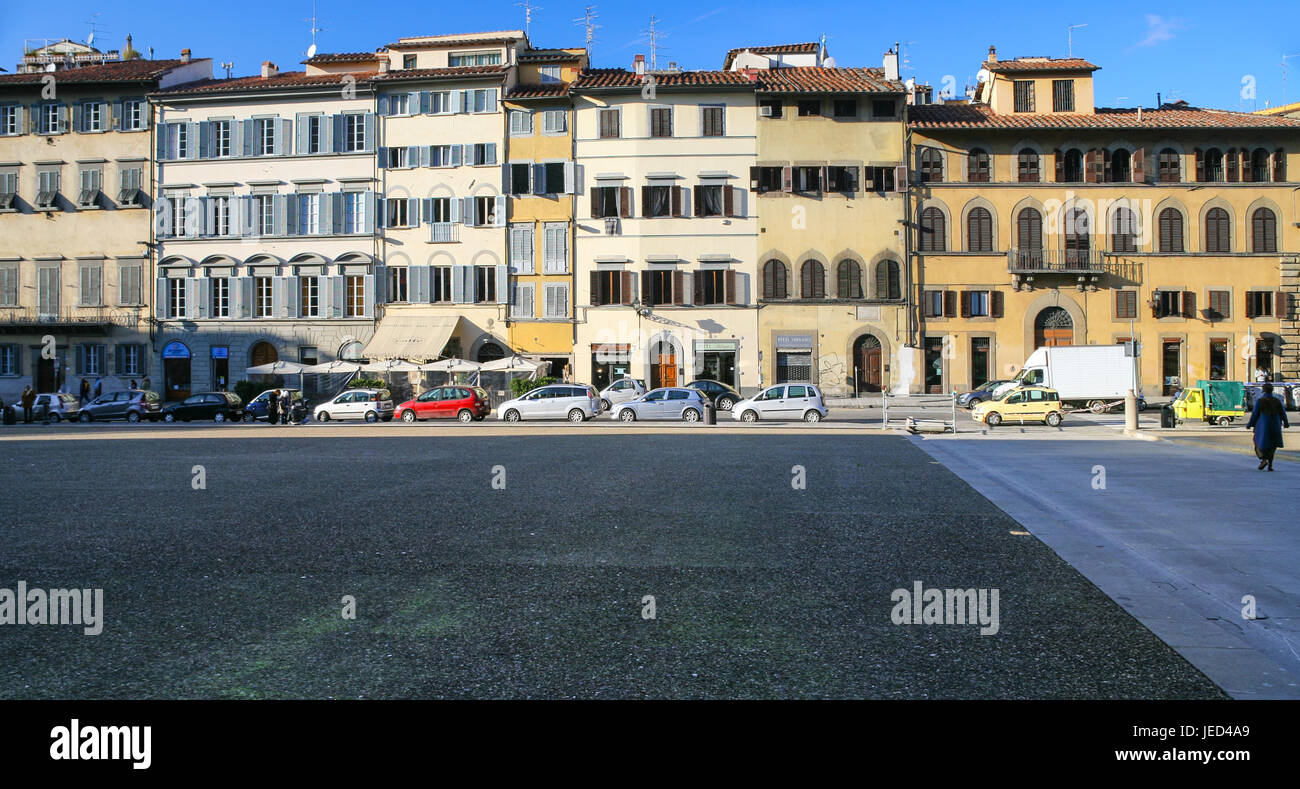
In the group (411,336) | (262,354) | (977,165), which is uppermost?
(977,165)

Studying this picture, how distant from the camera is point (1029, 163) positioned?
4775cm

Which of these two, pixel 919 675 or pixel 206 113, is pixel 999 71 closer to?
pixel 206 113

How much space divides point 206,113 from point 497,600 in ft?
168

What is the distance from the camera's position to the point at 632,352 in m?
48.2

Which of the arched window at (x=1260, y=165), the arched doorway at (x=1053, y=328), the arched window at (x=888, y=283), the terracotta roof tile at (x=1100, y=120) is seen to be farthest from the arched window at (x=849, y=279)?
the arched window at (x=1260, y=165)

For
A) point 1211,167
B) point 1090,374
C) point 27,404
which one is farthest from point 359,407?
point 1211,167

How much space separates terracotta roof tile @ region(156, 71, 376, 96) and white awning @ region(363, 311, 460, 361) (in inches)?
482

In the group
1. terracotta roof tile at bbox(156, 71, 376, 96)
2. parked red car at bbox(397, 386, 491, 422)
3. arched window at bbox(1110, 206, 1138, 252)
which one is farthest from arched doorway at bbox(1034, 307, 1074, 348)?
terracotta roof tile at bbox(156, 71, 376, 96)

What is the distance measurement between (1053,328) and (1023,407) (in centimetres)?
1691

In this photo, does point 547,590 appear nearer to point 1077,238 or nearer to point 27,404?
point 27,404

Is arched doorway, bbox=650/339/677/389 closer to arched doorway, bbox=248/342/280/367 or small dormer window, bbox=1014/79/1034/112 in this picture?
arched doorway, bbox=248/342/280/367

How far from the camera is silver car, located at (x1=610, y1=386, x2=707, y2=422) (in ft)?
118

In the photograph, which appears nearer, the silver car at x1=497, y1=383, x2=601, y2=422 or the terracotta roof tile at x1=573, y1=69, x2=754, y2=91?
the silver car at x1=497, y1=383, x2=601, y2=422

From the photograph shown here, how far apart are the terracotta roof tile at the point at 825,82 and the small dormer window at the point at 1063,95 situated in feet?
26.3
